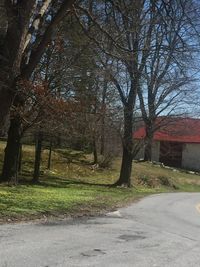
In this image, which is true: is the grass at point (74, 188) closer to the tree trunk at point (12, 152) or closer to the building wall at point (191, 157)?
the tree trunk at point (12, 152)

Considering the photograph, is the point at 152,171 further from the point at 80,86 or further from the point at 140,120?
the point at 80,86

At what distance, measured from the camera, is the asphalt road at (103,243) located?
949 centimetres

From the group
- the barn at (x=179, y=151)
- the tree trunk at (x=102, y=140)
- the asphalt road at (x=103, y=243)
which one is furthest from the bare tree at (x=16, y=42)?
the barn at (x=179, y=151)

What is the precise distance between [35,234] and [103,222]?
12.3 feet

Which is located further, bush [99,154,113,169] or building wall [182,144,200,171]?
building wall [182,144,200,171]

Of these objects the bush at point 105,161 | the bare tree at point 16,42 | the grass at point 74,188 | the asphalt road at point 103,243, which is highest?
the bare tree at point 16,42

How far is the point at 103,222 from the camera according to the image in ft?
50.2

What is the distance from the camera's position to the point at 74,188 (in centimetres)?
2794

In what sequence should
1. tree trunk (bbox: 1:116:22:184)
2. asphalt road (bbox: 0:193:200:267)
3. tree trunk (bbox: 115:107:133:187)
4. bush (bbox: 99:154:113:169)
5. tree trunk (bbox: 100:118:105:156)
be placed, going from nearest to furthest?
asphalt road (bbox: 0:193:200:267), tree trunk (bbox: 1:116:22:184), tree trunk (bbox: 100:118:105:156), tree trunk (bbox: 115:107:133:187), bush (bbox: 99:154:113:169)

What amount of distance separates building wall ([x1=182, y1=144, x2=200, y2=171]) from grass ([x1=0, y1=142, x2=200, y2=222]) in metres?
13.1

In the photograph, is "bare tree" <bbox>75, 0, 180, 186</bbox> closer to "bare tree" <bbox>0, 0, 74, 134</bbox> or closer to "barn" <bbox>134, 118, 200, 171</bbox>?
"bare tree" <bbox>0, 0, 74, 134</bbox>

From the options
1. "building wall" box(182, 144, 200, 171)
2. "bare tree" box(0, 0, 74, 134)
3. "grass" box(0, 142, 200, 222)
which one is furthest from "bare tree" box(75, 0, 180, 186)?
"building wall" box(182, 144, 200, 171)

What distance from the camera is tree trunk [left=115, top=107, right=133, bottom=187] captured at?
107 ft

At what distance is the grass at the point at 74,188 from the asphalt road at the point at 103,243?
5.11 ft
